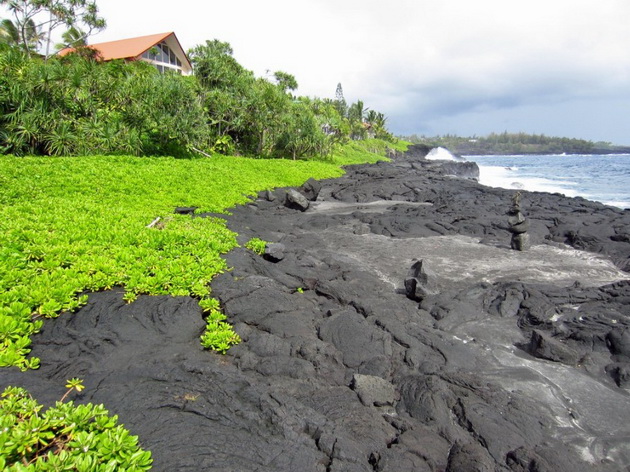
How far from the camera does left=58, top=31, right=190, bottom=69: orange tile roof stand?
132 feet

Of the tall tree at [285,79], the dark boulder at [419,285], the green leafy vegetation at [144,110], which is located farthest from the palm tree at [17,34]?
the dark boulder at [419,285]

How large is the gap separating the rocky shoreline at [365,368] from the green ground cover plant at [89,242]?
0.28 metres

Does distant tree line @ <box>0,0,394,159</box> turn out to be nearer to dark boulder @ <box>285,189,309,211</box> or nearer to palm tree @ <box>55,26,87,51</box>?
palm tree @ <box>55,26,87,51</box>

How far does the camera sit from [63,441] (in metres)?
2.94

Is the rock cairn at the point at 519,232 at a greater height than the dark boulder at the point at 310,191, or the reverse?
the dark boulder at the point at 310,191

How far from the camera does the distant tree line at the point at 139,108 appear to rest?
637 inches

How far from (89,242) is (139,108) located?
49.4 ft

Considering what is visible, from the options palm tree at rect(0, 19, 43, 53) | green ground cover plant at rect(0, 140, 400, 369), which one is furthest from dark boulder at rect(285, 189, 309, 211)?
palm tree at rect(0, 19, 43, 53)

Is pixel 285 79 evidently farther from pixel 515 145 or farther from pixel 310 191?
pixel 515 145

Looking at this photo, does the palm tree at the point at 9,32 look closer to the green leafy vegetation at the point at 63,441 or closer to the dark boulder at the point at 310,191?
the dark boulder at the point at 310,191

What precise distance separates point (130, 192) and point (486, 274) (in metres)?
11.0

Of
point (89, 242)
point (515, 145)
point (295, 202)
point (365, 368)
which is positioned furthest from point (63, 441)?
point (515, 145)

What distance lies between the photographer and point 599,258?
11523 mm

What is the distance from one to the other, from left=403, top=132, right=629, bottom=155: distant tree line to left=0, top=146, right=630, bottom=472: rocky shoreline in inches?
A: 5783
